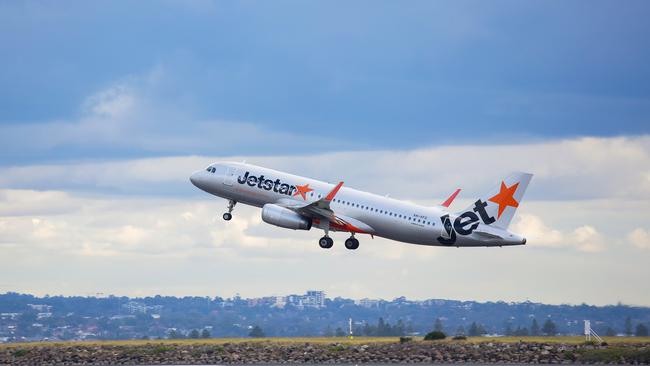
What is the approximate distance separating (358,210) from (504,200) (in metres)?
13.1

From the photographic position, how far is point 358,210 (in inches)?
4712

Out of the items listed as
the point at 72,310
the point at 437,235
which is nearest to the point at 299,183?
Result: the point at 437,235

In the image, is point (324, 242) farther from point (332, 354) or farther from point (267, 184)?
point (332, 354)

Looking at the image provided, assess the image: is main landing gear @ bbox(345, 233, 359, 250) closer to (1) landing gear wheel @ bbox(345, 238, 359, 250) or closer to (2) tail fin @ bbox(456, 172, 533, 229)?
(1) landing gear wheel @ bbox(345, 238, 359, 250)

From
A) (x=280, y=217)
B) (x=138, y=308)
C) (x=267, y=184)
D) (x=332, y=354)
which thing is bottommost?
(x=332, y=354)

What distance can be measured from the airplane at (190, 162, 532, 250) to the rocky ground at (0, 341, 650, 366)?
937 inches

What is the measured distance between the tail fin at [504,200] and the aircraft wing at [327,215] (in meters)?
10.1

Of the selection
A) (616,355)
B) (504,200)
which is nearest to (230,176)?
(504,200)

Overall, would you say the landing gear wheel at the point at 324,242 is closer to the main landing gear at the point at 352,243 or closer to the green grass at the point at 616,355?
the main landing gear at the point at 352,243

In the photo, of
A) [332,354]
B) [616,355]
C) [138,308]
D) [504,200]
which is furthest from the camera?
[138,308]

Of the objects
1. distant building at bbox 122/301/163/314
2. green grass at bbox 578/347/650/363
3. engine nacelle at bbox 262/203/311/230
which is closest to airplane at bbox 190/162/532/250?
engine nacelle at bbox 262/203/311/230

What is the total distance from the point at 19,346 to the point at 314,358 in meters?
26.3

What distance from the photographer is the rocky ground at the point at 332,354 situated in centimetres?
8428

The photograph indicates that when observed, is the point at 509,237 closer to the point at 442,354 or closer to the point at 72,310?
the point at 442,354
